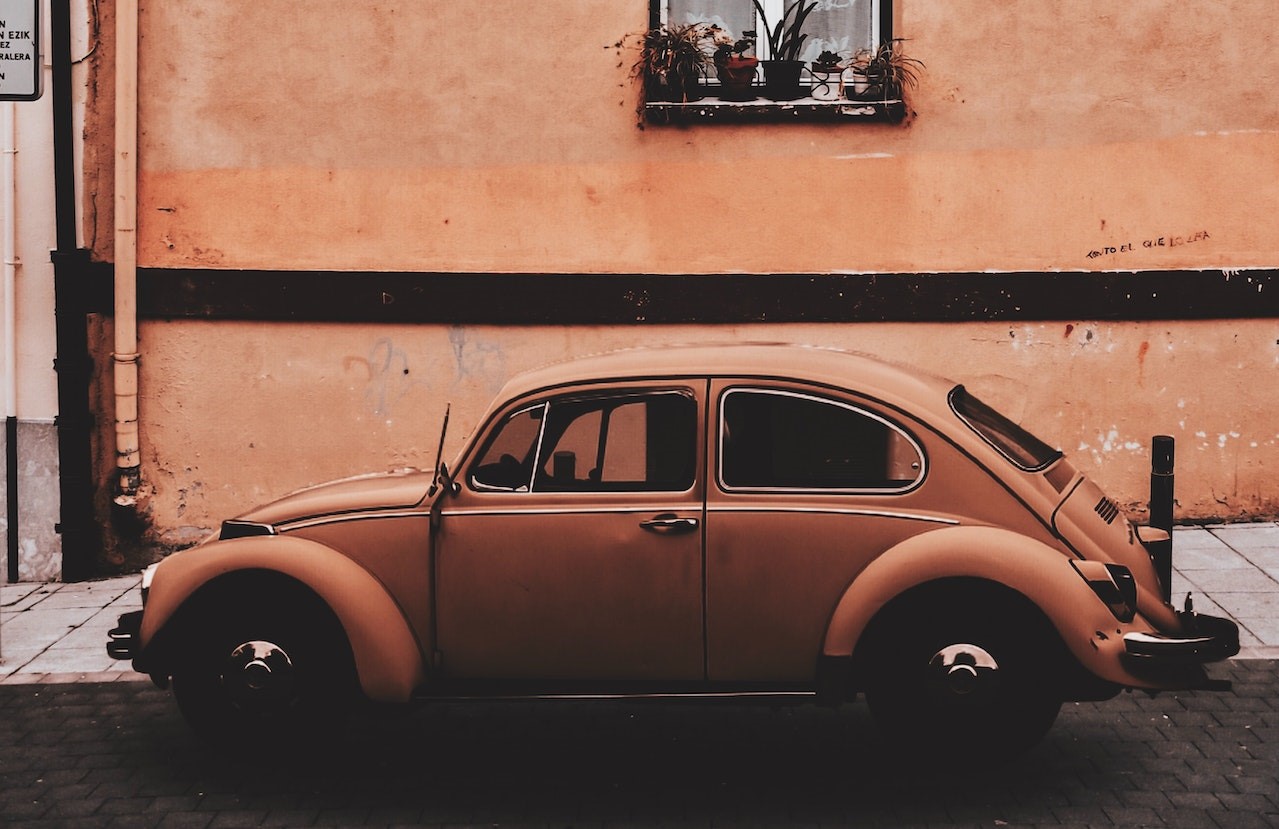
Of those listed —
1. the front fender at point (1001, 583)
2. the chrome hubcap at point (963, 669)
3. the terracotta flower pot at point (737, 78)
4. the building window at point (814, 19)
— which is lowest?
the chrome hubcap at point (963, 669)

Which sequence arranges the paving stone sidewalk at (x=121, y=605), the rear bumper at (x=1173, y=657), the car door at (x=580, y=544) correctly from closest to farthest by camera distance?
the rear bumper at (x=1173, y=657)
the car door at (x=580, y=544)
the paving stone sidewalk at (x=121, y=605)

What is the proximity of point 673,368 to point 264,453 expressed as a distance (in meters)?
4.71

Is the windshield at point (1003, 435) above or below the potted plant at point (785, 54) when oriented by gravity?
below

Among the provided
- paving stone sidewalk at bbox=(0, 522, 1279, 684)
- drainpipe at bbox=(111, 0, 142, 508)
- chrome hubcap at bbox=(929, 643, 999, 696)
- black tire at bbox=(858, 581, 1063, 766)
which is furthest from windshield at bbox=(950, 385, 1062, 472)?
drainpipe at bbox=(111, 0, 142, 508)

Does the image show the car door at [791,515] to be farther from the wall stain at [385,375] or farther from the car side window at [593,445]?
the wall stain at [385,375]

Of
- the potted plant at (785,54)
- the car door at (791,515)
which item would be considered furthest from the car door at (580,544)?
the potted plant at (785,54)

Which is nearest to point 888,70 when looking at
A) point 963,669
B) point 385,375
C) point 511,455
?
point 385,375

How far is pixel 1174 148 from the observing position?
30.2 ft

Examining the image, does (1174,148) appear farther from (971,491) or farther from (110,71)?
(110,71)

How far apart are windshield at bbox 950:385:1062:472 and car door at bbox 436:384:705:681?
111cm

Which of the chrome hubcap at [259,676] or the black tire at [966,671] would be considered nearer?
the black tire at [966,671]

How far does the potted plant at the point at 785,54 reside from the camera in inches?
369

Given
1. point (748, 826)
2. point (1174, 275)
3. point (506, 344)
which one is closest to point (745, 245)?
point (506, 344)

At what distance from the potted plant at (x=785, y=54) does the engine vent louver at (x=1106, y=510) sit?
176 inches
